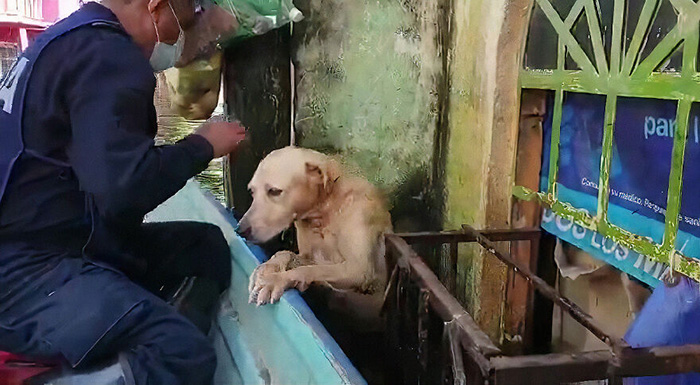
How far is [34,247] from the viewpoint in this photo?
115cm

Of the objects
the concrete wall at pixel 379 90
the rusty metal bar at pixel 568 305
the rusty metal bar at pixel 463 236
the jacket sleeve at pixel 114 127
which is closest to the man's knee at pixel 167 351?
the jacket sleeve at pixel 114 127

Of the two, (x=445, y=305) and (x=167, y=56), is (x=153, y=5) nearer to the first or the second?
(x=167, y=56)

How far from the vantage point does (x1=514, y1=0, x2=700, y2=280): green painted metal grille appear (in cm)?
96

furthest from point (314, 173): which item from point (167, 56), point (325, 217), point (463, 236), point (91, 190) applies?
point (91, 190)

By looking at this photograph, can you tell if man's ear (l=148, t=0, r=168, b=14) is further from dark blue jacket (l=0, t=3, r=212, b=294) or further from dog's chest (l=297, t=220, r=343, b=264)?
dog's chest (l=297, t=220, r=343, b=264)

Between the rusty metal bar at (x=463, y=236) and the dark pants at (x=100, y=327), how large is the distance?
0.52 metres

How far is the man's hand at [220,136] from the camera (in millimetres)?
1211

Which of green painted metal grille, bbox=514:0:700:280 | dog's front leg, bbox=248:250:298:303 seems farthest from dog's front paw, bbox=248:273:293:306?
green painted metal grille, bbox=514:0:700:280

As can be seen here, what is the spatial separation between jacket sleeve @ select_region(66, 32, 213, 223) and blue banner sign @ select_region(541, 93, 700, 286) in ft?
2.86

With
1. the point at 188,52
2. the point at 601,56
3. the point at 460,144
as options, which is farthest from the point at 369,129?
the point at 601,56

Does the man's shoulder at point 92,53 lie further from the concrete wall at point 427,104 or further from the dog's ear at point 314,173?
the concrete wall at point 427,104

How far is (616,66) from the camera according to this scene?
113 centimetres

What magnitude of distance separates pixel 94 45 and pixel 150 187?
10.3 inches

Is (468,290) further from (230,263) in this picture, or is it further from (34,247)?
(34,247)
